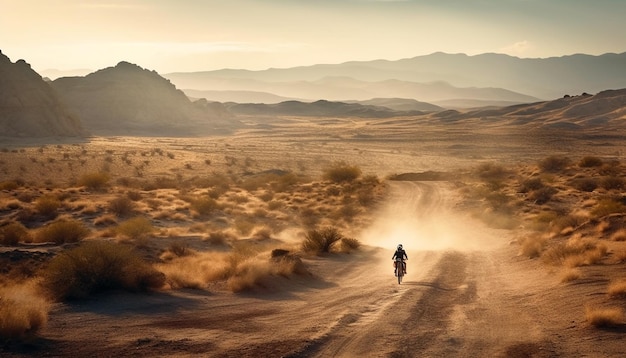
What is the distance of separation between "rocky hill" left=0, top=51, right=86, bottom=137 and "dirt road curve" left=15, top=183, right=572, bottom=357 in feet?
266

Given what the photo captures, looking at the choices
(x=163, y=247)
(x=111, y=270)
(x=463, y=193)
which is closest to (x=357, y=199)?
(x=463, y=193)

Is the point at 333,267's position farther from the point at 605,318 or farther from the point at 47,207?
the point at 47,207

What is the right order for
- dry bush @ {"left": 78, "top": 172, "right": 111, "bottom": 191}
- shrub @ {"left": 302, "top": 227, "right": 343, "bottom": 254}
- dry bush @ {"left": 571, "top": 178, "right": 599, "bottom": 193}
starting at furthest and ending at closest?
dry bush @ {"left": 571, "top": 178, "right": 599, "bottom": 193}
dry bush @ {"left": 78, "top": 172, "right": 111, "bottom": 191}
shrub @ {"left": 302, "top": 227, "right": 343, "bottom": 254}

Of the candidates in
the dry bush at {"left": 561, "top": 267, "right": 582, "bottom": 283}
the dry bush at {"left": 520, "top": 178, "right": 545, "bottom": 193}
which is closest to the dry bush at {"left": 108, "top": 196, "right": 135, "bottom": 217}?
the dry bush at {"left": 561, "top": 267, "right": 582, "bottom": 283}

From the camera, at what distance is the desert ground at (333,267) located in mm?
10617

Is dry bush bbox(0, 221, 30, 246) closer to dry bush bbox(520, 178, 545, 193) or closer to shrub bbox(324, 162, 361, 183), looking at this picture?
shrub bbox(324, 162, 361, 183)

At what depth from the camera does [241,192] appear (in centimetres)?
4459

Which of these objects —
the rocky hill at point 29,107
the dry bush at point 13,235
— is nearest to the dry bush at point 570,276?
the dry bush at point 13,235

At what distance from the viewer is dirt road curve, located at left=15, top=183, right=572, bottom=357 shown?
10.2 m

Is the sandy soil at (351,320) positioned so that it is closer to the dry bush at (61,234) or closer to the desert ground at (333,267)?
the desert ground at (333,267)

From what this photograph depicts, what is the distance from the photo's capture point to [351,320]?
476 inches

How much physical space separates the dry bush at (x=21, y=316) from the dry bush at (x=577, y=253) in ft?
46.6

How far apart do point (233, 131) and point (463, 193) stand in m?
96.1

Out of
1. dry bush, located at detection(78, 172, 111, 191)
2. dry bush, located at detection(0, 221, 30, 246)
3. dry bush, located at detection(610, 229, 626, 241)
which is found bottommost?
dry bush, located at detection(610, 229, 626, 241)
